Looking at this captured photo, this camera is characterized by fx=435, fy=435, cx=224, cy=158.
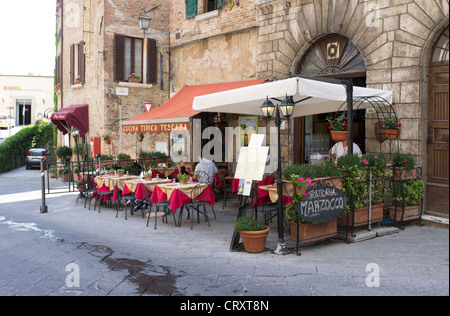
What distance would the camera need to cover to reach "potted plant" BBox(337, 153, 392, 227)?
22.0 ft

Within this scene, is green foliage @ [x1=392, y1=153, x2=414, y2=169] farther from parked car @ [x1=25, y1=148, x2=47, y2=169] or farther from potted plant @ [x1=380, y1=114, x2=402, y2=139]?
parked car @ [x1=25, y1=148, x2=47, y2=169]

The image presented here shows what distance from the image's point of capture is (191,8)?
46.3 feet

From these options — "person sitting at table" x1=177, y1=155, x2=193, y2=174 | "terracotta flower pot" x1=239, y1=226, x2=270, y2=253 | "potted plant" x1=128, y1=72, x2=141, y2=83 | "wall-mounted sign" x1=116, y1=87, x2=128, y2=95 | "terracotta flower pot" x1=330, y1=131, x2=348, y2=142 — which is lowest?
"terracotta flower pot" x1=239, y1=226, x2=270, y2=253

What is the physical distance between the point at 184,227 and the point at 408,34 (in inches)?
225

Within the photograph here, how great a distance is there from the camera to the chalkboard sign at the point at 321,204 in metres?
5.98

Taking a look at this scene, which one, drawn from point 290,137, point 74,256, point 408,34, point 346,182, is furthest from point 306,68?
point 74,256

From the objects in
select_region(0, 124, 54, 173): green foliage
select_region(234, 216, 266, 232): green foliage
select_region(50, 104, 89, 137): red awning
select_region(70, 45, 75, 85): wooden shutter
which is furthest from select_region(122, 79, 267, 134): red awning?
select_region(0, 124, 54, 173): green foliage

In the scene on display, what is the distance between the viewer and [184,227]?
27.7 feet

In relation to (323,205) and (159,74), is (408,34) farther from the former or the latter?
(159,74)

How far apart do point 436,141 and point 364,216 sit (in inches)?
92.2

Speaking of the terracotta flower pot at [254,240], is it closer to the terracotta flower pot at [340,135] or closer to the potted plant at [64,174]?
the terracotta flower pot at [340,135]

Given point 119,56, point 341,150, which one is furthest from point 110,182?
point 119,56

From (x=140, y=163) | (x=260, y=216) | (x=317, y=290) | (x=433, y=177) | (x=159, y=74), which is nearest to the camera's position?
(x=317, y=290)

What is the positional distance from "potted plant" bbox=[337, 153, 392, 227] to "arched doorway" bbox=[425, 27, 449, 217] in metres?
1.30
